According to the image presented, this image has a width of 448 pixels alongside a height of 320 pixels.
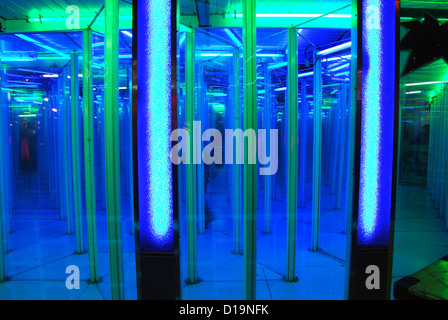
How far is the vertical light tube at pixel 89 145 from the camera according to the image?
8.68ft

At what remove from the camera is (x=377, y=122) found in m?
1.95

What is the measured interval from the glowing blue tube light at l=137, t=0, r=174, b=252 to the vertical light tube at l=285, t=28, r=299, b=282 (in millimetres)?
1512

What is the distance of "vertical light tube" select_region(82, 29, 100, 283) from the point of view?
2.65 metres

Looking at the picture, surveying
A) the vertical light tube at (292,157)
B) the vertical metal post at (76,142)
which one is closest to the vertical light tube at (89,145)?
the vertical metal post at (76,142)

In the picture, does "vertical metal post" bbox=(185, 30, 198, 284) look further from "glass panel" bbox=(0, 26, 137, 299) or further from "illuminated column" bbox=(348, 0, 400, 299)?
"illuminated column" bbox=(348, 0, 400, 299)

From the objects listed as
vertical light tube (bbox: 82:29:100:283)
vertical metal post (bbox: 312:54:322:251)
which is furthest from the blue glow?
vertical light tube (bbox: 82:29:100:283)

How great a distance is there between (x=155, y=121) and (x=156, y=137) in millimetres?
118

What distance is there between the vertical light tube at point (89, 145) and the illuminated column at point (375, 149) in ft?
8.15

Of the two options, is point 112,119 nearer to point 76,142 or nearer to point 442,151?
point 76,142

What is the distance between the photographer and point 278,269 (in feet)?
10.7

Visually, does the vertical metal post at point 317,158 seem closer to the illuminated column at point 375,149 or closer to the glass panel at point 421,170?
the glass panel at point 421,170

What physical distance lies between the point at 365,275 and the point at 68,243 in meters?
4.00
